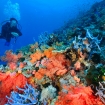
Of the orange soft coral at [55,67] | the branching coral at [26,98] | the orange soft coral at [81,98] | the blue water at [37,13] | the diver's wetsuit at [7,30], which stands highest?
the blue water at [37,13]

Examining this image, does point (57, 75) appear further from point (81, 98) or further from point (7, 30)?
point (7, 30)

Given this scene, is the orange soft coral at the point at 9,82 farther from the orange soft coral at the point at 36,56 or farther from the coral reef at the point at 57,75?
the orange soft coral at the point at 36,56

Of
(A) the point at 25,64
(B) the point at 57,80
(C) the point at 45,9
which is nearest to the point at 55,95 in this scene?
(B) the point at 57,80

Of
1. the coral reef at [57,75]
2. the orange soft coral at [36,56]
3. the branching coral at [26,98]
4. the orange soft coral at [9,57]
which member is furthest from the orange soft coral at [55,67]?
the orange soft coral at [9,57]

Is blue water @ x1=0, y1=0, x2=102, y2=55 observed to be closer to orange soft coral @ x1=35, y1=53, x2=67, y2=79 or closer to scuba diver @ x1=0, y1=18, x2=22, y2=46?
scuba diver @ x1=0, y1=18, x2=22, y2=46

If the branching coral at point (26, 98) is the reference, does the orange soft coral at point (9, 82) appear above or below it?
above

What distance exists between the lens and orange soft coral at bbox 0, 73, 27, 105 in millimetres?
4043

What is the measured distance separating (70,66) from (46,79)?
583 mm

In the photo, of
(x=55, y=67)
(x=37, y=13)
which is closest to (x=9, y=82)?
(x=55, y=67)

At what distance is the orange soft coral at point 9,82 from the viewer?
13.3 ft

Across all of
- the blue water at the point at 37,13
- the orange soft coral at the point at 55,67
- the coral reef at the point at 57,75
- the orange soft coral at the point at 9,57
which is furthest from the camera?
the blue water at the point at 37,13

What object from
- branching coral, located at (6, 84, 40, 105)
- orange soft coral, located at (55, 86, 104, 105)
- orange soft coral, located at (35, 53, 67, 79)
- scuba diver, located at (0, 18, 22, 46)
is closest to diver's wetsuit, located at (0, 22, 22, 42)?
scuba diver, located at (0, 18, 22, 46)

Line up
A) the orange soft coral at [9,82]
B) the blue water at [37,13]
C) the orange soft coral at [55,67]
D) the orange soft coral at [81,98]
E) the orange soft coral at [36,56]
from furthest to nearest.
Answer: the blue water at [37,13]
the orange soft coral at [36,56]
the orange soft coral at [9,82]
the orange soft coral at [55,67]
the orange soft coral at [81,98]

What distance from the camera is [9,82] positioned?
4.11 metres
